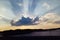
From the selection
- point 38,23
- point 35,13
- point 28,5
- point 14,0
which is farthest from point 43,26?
point 14,0

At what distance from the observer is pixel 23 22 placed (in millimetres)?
1705

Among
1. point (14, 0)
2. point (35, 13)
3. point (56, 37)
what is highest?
point (14, 0)

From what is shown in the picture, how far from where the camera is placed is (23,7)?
1733mm

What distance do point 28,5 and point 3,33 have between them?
1.37ft

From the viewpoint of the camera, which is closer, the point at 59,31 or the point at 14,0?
the point at 59,31

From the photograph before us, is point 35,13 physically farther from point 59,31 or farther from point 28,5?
point 59,31

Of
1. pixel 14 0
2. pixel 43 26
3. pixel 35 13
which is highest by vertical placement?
pixel 14 0

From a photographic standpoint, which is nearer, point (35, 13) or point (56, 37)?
point (56, 37)

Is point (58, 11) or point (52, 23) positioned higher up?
point (58, 11)

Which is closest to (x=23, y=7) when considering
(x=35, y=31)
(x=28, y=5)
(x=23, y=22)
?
(x=28, y=5)

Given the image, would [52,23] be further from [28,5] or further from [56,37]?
[28,5]

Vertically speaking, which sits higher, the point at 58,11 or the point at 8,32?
the point at 58,11

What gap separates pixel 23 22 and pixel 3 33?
0.25m

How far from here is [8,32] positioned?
1.67 m
